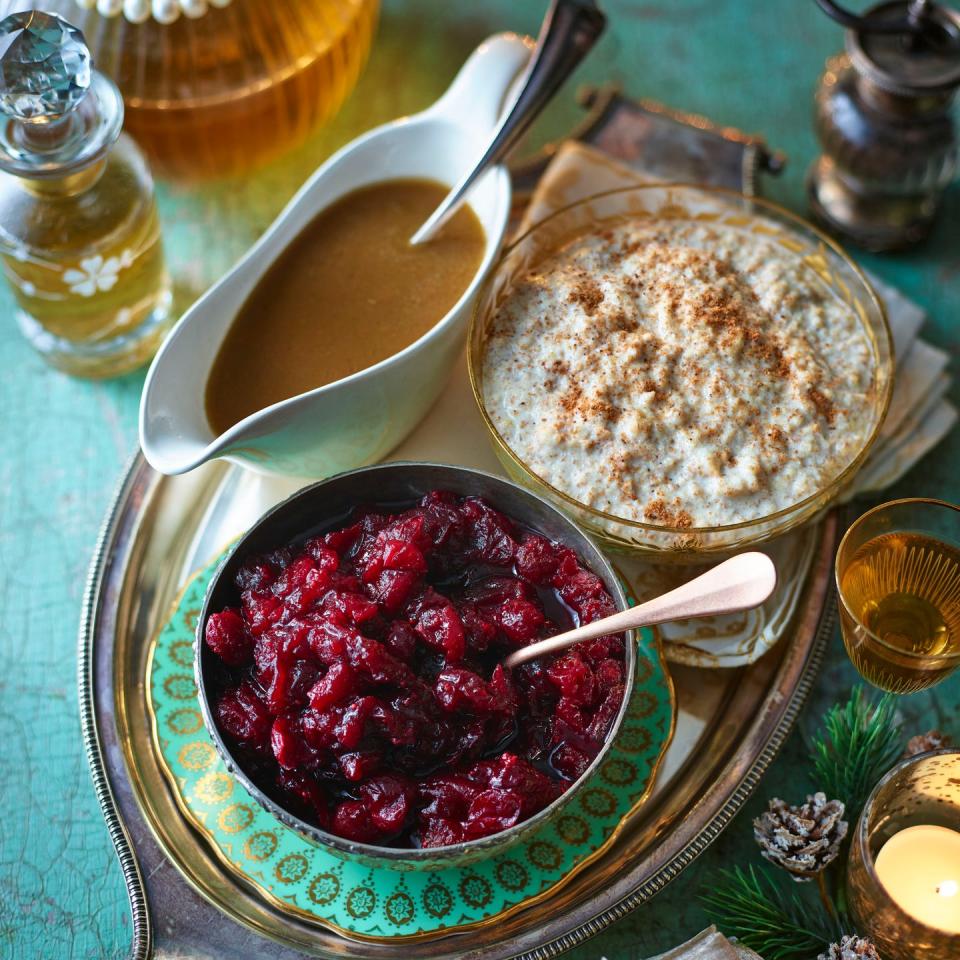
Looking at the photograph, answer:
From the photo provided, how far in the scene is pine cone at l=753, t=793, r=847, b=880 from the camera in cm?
221

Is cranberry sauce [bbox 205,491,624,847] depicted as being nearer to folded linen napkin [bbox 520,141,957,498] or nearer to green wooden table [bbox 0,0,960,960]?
green wooden table [bbox 0,0,960,960]

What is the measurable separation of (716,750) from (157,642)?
1160mm

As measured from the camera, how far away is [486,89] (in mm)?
2760

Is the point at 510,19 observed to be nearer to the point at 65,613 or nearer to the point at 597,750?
the point at 65,613

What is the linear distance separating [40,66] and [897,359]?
6.62ft

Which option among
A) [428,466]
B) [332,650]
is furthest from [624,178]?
[332,650]

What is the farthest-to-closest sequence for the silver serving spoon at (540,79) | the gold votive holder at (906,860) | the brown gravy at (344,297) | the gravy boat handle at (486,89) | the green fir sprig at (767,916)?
the gravy boat handle at (486,89) < the silver serving spoon at (540,79) < the brown gravy at (344,297) < the green fir sprig at (767,916) < the gold votive holder at (906,860)

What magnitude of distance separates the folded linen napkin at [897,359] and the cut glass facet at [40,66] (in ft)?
3.64

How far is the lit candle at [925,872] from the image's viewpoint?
210 centimetres

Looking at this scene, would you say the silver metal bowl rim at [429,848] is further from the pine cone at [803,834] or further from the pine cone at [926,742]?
the pine cone at [926,742]

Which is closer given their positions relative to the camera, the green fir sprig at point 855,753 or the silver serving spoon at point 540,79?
the green fir sprig at point 855,753

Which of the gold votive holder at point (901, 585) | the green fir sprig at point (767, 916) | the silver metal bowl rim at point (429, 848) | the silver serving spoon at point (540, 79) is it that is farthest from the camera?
the silver serving spoon at point (540, 79)

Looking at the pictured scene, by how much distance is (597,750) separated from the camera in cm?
202

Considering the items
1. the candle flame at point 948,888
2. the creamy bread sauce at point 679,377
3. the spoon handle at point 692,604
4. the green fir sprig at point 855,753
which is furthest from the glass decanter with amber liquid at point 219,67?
the candle flame at point 948,888
